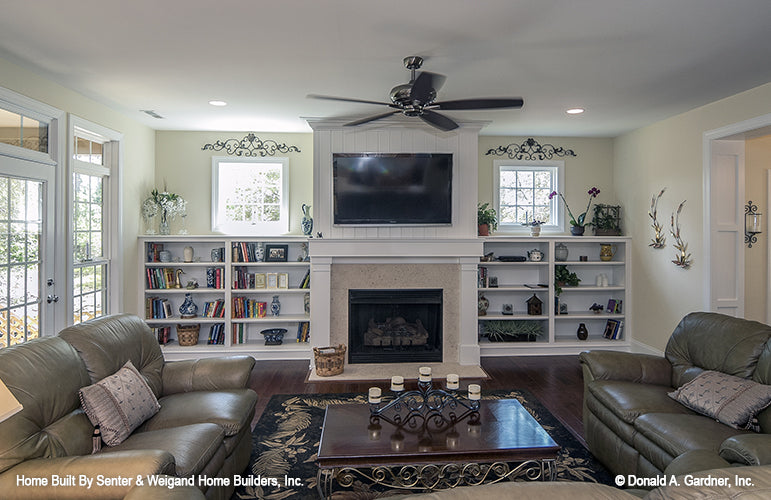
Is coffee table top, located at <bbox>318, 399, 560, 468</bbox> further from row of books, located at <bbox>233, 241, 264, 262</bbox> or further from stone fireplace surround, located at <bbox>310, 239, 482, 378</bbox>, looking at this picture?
row of books, located at <bbox>233, 241, 264, 262</bbox>

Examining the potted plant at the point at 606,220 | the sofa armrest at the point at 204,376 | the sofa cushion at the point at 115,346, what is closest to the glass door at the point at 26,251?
the sofa cushion at the point at 115,346

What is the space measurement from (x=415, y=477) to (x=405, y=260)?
262cm

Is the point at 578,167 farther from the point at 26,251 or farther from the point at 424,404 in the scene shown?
the point at 26,251

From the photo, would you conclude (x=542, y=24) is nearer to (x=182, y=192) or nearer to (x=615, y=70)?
(x=615, y=70)

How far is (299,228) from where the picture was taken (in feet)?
18.2

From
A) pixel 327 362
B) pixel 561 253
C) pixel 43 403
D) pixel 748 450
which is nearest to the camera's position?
pixel 748 450

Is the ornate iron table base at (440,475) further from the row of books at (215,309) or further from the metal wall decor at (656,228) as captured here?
the metal wall decor at (656,228)

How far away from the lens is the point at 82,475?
1.58 meters

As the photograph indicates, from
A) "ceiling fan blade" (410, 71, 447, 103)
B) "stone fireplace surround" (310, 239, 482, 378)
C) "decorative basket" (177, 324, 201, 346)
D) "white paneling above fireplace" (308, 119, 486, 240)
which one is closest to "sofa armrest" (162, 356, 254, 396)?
"stone fireplace surround" (310, 239, 482, 378)

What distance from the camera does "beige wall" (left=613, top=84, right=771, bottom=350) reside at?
13.8ft

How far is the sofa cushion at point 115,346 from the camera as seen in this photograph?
2.26m

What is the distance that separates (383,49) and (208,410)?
8.13 feet

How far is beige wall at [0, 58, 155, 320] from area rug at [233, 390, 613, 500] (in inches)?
93.0

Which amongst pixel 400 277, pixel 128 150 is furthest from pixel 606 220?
pixel 128 150
